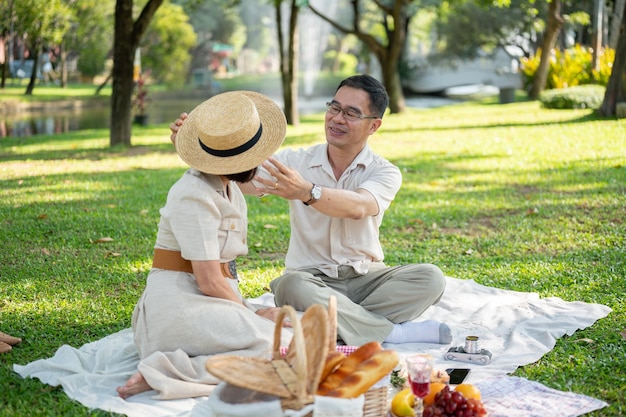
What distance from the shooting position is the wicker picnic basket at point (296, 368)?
3.09m

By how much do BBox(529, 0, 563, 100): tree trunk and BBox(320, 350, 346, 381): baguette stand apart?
22094mm

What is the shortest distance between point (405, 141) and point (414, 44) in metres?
52.7

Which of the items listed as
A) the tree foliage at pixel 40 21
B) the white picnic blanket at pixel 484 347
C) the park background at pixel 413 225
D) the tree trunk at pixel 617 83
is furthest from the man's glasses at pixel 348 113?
the tree foliage at pixel 40 21

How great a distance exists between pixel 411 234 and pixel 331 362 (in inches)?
167

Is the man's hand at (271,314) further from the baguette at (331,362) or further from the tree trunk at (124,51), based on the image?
the tree trunk at (124,51)

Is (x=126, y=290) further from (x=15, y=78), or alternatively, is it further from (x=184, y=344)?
(x=15, y=78)

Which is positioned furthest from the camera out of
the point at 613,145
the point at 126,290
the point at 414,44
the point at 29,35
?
the point at 414,44

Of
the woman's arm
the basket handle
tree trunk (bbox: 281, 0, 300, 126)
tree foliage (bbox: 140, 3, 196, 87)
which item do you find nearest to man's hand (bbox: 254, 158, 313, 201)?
the woman's arm


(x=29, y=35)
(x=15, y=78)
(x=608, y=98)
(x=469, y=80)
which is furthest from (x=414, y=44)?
(x=608, y=98)

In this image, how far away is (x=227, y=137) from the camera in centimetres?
383

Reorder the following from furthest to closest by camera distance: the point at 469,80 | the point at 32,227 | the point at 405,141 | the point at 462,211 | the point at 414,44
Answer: the point at 414,44
the point at 469,80
the point at 405,141
the point at 462,211
the point at 32,227

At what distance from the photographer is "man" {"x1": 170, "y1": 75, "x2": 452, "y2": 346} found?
4.57 meters

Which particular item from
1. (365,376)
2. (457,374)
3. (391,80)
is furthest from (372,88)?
(391,80)

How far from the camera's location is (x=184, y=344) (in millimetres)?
3920
